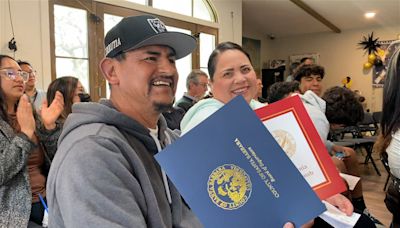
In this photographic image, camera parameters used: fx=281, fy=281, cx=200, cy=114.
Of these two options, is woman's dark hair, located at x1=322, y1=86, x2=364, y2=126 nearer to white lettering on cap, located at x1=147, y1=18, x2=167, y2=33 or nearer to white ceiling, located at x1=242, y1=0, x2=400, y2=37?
white lettering on cap, located at x1=147, y1=18, x2=167, y2=33

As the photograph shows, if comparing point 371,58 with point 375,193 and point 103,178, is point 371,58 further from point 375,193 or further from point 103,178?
point 103,178

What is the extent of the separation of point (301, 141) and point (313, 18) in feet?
32.4

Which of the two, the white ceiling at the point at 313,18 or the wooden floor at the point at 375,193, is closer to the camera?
the wooden floor at the point at 375,193

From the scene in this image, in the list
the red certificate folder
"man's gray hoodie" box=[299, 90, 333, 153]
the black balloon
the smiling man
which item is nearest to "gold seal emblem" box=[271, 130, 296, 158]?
the red certificate folder

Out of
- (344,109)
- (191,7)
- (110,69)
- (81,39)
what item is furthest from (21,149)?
(191,7)

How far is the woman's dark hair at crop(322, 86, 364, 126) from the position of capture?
7.91 feet

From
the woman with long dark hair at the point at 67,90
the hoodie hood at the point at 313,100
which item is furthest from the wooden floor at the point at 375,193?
the woman with long dark hair at the point at 67,90

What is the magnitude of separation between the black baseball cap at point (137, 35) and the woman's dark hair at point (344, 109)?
1839 mm

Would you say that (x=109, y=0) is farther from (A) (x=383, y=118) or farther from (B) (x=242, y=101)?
(B) (x=242, y=101)

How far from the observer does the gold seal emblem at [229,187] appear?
79 cm

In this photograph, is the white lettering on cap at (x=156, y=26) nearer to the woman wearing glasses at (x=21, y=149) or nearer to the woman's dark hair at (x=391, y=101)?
the woman wearing glasses at (x=21, y=149)

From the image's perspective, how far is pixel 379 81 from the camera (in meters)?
9.71

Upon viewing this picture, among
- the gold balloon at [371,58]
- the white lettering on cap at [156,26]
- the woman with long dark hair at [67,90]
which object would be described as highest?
the gold balloon at [371,58]

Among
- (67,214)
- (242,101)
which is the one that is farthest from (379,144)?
(67,214)
